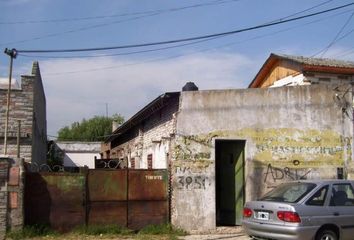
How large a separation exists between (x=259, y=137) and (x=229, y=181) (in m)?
1.58

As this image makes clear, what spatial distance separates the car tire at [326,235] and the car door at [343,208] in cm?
19

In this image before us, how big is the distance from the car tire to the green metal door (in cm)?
454

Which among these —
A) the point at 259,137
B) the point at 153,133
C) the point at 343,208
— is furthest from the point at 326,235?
the point at 153,133

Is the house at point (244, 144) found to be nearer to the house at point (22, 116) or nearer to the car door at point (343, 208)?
the house at point (22, 116)

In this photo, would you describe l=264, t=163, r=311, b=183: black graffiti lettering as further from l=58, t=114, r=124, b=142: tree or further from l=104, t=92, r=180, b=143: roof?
l=58, t=114, r=124, b=142: tree

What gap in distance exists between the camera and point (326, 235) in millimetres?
10164

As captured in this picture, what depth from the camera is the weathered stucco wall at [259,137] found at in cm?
1420

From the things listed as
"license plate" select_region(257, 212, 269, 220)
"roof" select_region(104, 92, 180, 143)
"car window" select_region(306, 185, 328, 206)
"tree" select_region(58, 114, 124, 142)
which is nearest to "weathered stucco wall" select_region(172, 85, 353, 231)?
"roof" select_region(104, 92, 180, 143)

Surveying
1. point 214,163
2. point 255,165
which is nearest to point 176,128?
point 214,163

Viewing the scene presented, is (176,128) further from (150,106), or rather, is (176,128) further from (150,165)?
(150,165)

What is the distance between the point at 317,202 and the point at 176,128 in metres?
5.16

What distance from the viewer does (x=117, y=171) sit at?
45.9ft

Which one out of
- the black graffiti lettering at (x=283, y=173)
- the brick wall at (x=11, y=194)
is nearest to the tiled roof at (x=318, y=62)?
the black graffiti lettering at (x=283, y=173)

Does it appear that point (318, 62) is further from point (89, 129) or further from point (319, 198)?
point (89, 129)
